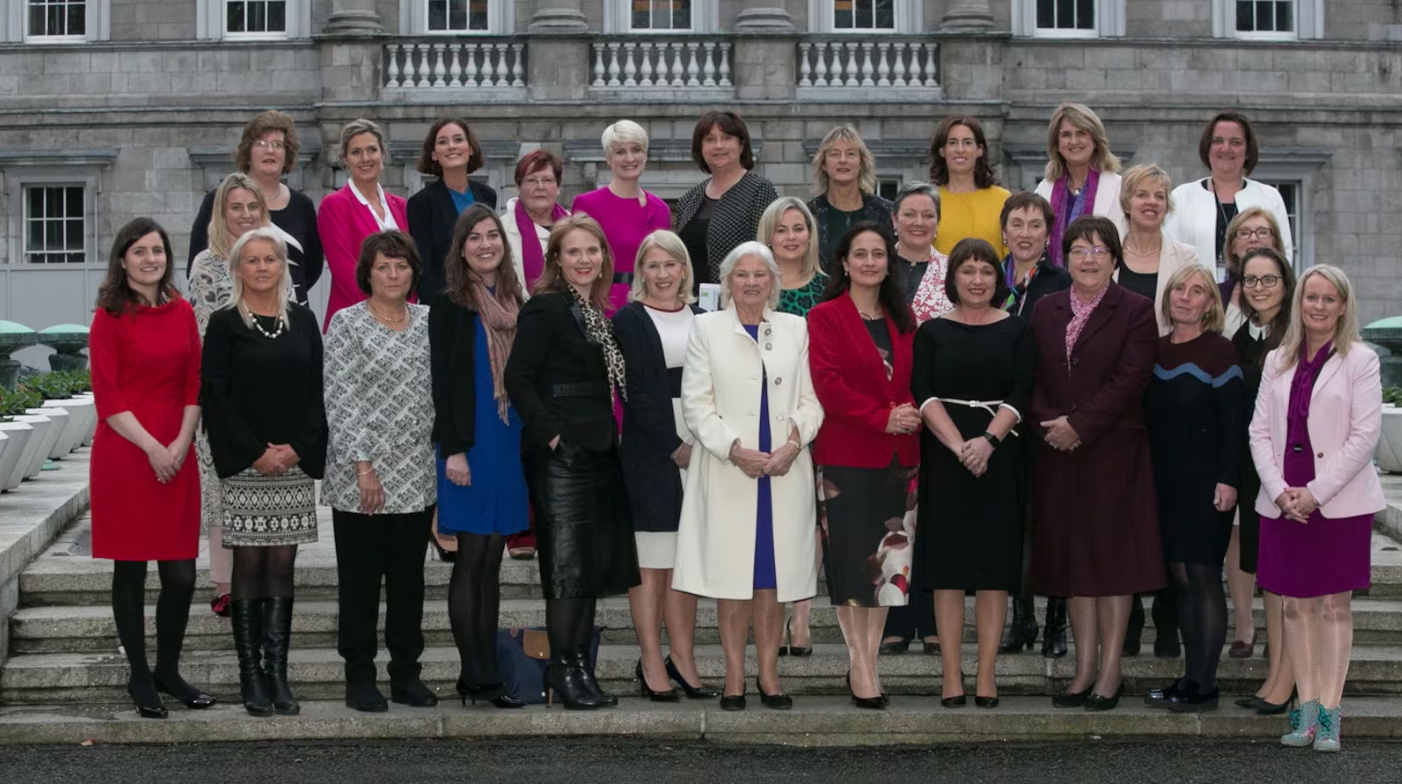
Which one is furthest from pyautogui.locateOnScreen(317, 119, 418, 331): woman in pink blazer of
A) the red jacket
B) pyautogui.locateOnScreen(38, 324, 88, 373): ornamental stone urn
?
pyautogui.locateOnScreen(38, 324, 88, 373): ornamental stone urn

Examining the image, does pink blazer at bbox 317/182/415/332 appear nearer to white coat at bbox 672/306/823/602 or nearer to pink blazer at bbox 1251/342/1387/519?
white coat at bbox 672/306/823/602

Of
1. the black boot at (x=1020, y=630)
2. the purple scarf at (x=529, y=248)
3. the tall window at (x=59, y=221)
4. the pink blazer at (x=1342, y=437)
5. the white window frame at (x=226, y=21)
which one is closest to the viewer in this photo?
the pink blazer at (x=1342, y=437)

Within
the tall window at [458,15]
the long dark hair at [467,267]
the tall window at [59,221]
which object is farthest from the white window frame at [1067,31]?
the long dark hair at [467,267]

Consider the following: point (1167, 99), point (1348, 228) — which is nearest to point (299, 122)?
Answer: point (1167, 99)

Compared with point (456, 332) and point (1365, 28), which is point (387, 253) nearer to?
point (456, 332)

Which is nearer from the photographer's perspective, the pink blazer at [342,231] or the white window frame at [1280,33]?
the pink blazer at [342,231]

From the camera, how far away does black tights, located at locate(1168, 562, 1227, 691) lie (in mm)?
8523

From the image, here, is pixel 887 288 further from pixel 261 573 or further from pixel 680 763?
pixel 261 573

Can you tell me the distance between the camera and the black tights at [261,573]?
8.34 m

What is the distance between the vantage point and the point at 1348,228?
2377 centimetres

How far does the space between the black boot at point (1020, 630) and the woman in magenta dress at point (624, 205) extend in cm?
243

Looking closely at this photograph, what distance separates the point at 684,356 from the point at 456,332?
97 cm

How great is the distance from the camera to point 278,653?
27.7 ft

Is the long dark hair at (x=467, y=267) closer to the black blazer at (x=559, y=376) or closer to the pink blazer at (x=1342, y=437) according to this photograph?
the black blazer at (x=559, y=376)
